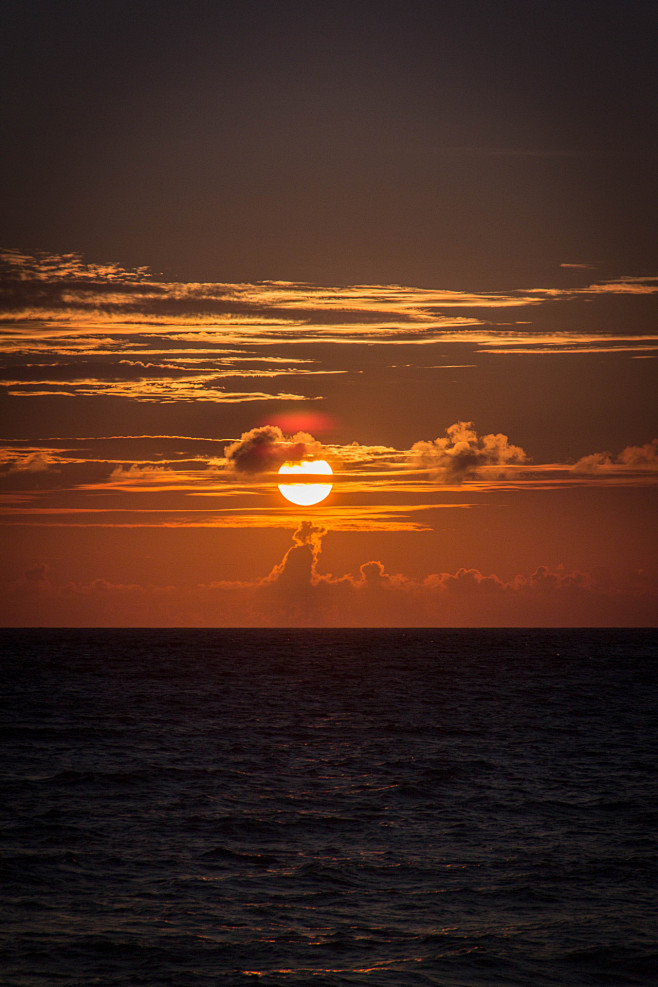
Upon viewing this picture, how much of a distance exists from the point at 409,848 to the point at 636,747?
19127 millimetres

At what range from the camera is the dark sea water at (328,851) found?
15.2m

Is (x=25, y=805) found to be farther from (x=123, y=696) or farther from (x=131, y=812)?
(x=123, y=696)

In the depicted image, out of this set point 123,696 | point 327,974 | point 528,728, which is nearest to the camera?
point 327,974

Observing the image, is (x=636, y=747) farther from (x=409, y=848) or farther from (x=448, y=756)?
(x=409, y=848)

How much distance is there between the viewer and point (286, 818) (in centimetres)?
2455

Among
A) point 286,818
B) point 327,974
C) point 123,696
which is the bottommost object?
point 327,974

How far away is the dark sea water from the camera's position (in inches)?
598

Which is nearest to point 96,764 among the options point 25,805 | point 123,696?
point 25,805

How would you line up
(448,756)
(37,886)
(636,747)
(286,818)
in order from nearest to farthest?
(37,886)
(286,818)
(448,756)
(636,747)

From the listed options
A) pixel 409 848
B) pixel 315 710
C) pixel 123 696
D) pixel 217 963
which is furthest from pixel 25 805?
pixel 123 696

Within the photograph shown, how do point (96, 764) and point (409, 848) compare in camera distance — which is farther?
point (96, 764)

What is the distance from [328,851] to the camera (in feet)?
70.4

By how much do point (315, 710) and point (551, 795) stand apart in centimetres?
2650

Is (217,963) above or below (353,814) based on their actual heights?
below
